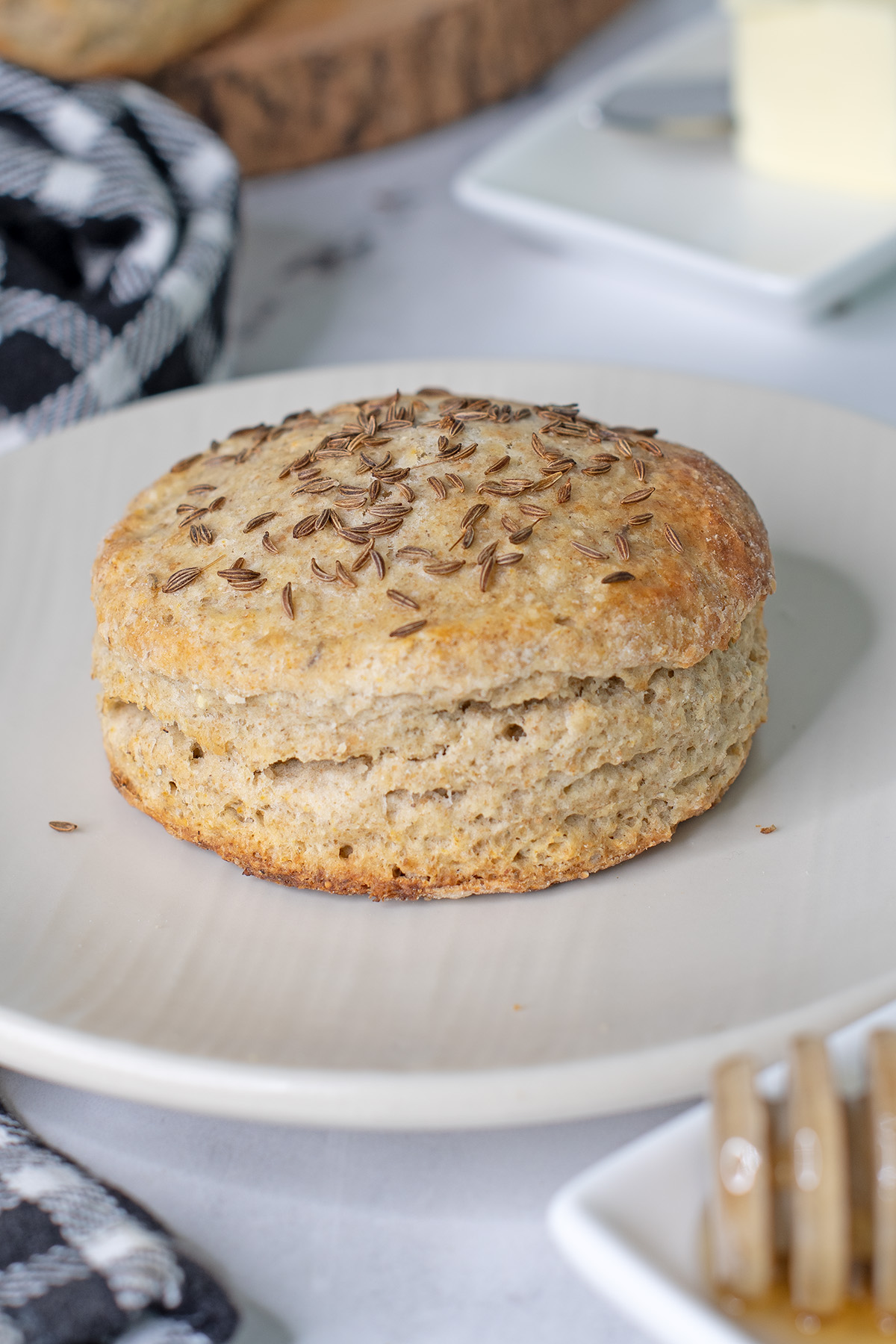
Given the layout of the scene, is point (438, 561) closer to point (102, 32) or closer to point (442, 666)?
point (442, 666)

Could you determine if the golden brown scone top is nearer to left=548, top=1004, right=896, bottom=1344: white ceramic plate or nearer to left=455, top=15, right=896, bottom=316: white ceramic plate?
left=548, top=1004, right=896, bottom=1344: white ceramic plate

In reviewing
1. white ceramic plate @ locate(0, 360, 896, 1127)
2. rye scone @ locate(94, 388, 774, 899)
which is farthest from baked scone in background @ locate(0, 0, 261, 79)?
rye scone @ locate(94, 388, 774, 899)

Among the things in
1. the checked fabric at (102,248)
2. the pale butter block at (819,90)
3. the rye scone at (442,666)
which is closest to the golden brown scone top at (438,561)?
the rye scone at (442,666)

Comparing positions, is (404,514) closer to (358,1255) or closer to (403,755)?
(403,755)

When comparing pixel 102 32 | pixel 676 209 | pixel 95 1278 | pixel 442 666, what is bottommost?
pixel 95 1278

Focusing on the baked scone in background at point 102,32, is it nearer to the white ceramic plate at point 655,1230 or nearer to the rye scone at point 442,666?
the rye scone at point 442,666

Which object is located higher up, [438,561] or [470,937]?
[438,561]

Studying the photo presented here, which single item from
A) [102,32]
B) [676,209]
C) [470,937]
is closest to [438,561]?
[470,937]
